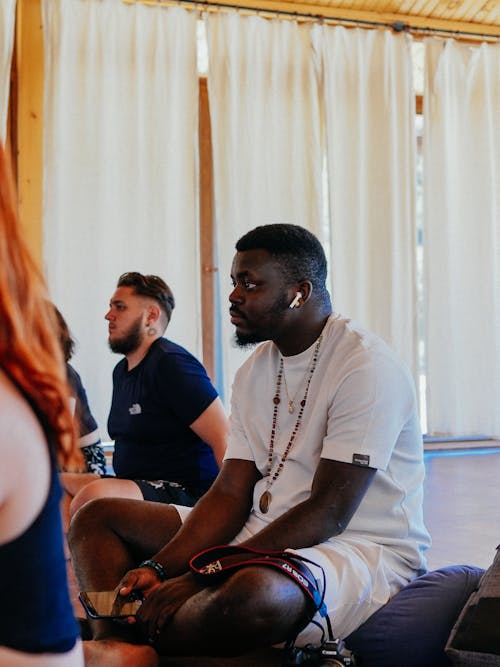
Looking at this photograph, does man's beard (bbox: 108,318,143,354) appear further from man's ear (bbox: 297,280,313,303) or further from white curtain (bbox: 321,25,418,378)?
white curtain (bbox: 321,25,418,378)

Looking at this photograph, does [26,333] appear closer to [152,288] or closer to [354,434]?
[354,434]

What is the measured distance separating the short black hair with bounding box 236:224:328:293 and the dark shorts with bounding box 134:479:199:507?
3.16 ft

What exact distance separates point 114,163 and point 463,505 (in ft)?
10.3

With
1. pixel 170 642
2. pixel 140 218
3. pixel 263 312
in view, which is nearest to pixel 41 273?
pixel 170 642

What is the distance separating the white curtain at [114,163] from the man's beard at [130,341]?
2.21m

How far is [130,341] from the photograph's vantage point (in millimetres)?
3342

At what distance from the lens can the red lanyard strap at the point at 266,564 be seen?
1849 mm

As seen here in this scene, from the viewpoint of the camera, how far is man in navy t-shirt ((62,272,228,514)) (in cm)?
299

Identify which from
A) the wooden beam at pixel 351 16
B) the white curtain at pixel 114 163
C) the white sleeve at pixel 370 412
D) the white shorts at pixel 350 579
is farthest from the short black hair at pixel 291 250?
the wooden beam at pixel 351 16

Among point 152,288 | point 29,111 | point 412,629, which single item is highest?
point 29,111

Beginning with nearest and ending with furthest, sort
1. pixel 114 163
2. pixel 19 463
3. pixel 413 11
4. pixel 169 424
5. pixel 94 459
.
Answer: pixel 19 463 < pixel 169 424 < pixel 94 459 < pixel 114 163 < pixel 413 11

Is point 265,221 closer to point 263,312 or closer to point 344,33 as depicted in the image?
point 344,33

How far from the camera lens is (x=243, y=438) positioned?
235cm

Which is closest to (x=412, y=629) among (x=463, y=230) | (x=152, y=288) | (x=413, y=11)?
(x=152, y=288)
